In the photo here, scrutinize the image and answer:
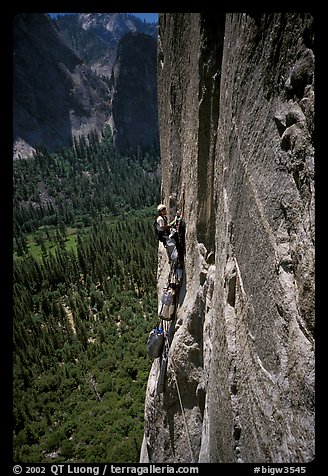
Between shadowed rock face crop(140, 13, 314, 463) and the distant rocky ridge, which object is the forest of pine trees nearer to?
shadowed rock face crop(140, 13, 314, 463)

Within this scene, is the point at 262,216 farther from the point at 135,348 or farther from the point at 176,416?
the point at 135,348

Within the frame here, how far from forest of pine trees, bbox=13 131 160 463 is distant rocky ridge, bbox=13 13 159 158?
6011 centimetres

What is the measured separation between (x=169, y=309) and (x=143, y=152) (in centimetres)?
13603

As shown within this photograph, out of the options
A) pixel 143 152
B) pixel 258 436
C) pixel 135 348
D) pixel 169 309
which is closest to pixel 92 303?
pixel 135 348

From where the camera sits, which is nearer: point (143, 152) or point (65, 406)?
point (65, 406)

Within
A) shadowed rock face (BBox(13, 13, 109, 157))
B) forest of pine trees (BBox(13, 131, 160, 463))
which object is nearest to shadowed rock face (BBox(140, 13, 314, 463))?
forest of pine trees (BBox(13, 131, 160, 463))

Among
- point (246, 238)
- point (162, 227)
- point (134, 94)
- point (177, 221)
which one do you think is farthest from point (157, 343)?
point (134, 94)

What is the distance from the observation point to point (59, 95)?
14450 centimetres

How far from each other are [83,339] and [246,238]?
36.3 metres

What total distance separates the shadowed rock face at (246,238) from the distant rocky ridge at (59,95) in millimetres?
137104

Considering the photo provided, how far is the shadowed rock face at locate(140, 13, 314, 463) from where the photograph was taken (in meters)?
3.08

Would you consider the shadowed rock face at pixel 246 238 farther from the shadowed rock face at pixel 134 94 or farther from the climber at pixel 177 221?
the shadowed rock face at pixel 134 94

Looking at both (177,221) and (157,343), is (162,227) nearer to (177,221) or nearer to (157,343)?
(177,221)
